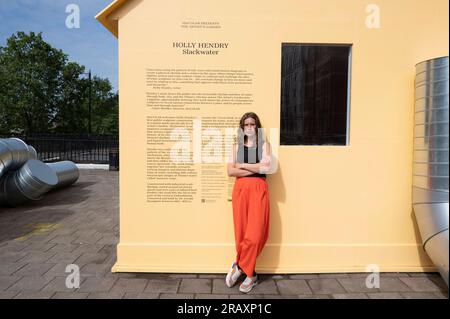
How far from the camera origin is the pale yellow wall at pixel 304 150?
374 centimetres

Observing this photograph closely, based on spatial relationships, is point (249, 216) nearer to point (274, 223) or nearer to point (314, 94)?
point (274, 223)

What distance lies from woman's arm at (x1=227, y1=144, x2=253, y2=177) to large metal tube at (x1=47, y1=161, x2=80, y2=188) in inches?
300

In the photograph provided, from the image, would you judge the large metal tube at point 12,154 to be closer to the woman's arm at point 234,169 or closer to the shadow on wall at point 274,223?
the woman's arm at point 234,169

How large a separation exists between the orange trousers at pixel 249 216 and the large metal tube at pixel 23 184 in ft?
20.2

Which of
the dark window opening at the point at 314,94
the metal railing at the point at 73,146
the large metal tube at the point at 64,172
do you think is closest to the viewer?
the dark window opening at the point at 314,94

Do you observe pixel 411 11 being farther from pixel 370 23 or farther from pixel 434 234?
pixel 434 234

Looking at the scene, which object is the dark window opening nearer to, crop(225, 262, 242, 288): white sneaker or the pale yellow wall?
the pale yellow wall

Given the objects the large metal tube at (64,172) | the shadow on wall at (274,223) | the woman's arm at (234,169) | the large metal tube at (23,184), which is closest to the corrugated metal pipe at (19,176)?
the large metal tube at (23,184)

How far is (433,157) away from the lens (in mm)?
3395

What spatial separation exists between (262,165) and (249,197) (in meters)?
0.38

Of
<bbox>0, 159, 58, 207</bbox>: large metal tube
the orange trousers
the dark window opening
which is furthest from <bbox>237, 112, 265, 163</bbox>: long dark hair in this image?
<bbox>0, 159, 58, 207</bbox>: large metal tube
